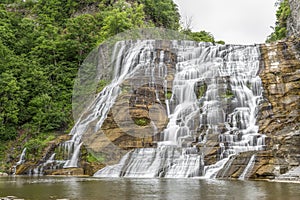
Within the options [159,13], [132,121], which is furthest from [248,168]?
[159,13]

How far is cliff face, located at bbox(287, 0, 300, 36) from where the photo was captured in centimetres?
3424

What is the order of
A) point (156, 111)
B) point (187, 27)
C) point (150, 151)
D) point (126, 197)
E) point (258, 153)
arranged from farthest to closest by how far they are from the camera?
point (187, 27) < point (156, 111) < point (150, 151) < point (258, 153) < point (126, 197)

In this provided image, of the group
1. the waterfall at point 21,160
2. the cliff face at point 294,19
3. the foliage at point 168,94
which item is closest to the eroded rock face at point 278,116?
the cliff face at point 294,19

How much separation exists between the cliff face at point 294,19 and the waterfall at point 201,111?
6.14m

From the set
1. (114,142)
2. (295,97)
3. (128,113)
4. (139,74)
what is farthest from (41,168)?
(295,97)

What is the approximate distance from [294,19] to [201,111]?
55.7 ft

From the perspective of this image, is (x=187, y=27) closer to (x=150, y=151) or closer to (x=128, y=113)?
(x=128, y=113)

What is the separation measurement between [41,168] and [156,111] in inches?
345

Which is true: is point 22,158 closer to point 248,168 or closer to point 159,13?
point 248,168

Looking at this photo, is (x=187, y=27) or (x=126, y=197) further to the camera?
(x=187, y=27)

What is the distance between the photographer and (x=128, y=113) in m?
25.5

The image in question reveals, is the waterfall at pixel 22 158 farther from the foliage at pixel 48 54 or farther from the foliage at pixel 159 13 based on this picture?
the foliage at pixel 159 13

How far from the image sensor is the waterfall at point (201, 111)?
20.8 m

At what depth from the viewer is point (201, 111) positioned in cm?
2495
